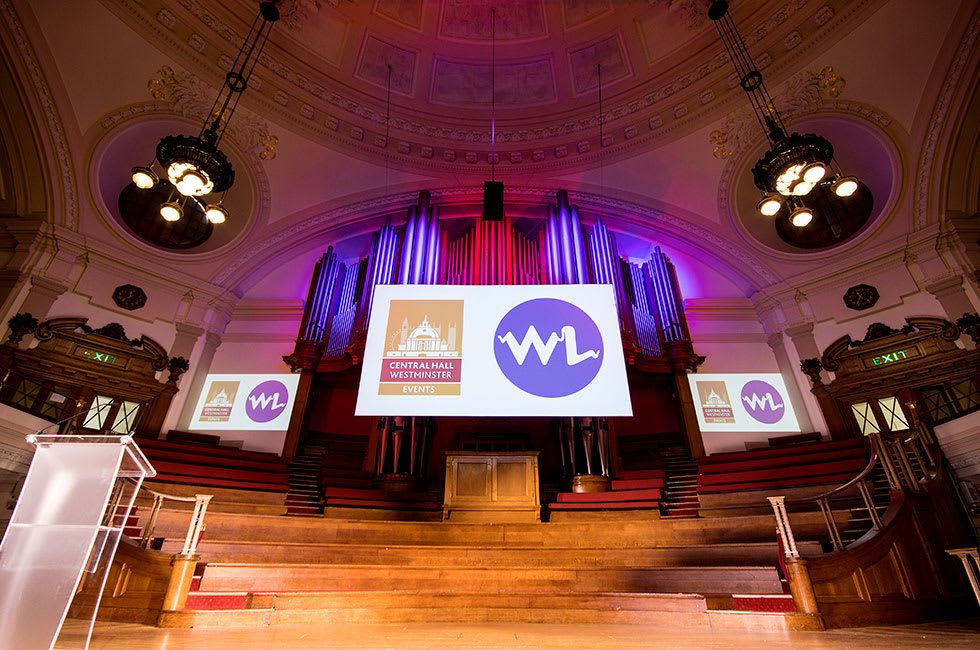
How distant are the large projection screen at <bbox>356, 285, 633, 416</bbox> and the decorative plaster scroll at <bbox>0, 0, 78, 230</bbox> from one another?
5.25 m

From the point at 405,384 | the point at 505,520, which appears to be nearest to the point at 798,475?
the point at 505,520

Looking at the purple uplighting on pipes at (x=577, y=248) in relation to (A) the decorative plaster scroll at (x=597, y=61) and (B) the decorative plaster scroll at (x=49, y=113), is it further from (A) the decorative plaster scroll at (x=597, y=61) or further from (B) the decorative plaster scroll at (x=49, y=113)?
(B) the decorative plaster scroll at (x=49, y=113)

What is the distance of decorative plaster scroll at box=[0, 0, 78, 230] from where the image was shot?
6221 millimetres

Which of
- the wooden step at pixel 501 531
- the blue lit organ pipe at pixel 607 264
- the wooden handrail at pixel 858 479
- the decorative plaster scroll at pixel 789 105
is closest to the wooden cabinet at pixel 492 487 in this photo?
the wooden step at pixel 501 531

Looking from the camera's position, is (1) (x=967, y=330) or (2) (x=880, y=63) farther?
(2) (x=880, y=63)

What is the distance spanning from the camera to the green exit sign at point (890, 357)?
6785mm

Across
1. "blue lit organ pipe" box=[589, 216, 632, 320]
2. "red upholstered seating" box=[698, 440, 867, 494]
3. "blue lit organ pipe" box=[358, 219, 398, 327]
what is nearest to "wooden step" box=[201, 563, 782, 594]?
"red upholstered seating" box=[698, 440, 867, 494]

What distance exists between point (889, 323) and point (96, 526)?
9.35 metres

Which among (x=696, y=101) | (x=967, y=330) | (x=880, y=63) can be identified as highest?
(x=696, y=101)

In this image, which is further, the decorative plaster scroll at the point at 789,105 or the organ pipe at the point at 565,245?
the organ pipe at the point at 565,245

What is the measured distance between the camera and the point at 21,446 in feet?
18.6

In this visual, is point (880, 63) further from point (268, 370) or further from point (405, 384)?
point (268, 370)

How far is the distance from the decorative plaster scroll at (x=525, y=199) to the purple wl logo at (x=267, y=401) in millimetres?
2118

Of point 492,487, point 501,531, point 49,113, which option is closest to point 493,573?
point 501,531
